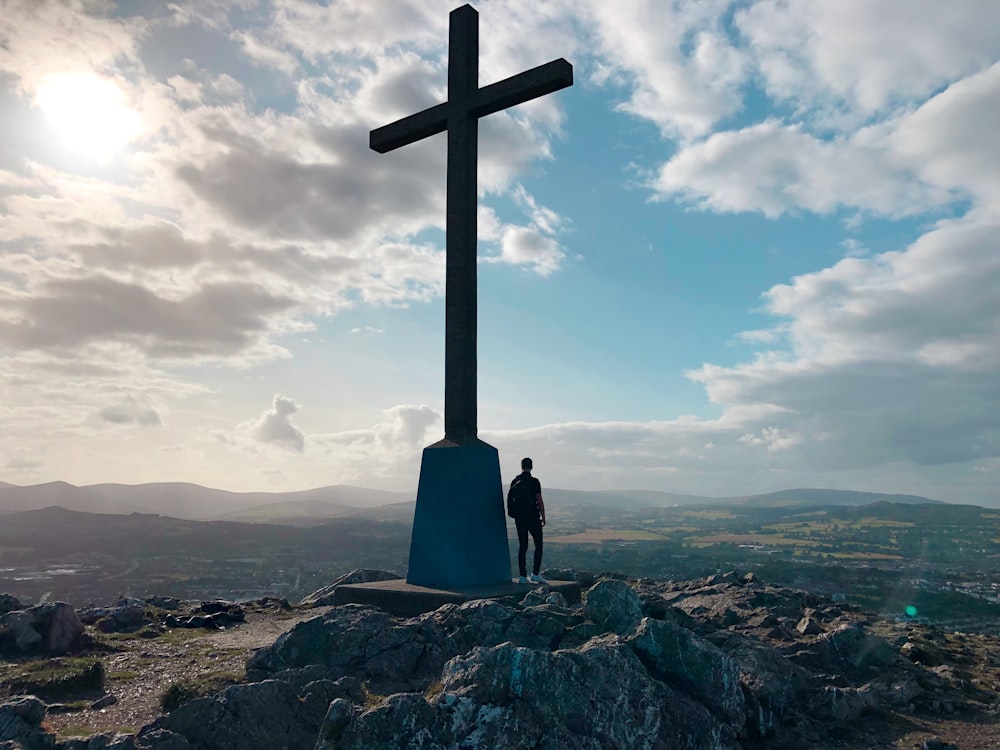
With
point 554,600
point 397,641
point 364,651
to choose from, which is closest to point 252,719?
point 364,651

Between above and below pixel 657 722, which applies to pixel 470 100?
above

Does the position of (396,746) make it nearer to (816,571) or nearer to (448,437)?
(448,437)

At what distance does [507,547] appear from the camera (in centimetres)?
1259

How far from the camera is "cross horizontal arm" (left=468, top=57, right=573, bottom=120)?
1273cm

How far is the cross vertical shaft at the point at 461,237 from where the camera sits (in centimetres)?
1265

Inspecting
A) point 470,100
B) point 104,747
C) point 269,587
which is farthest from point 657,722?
point 269,587

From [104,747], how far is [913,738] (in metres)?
8.06

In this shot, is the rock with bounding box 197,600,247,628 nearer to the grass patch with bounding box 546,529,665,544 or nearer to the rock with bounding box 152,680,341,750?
the rock with bounding box 152,680,341,750

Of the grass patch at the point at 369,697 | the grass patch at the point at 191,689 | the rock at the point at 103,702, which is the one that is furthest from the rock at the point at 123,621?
the grass patch at the point at 369,697

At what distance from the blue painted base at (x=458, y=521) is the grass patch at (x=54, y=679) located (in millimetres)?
5296

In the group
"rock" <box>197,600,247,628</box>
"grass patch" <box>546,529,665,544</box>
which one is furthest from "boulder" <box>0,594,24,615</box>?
"grass patch" <box>546,529,665,544</box>

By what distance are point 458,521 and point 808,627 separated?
20.7 ft

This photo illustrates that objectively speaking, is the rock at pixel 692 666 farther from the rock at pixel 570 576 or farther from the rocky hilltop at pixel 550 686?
the rock at pixel 570 576

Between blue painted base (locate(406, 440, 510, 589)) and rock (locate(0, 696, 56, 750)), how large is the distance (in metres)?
6.52
